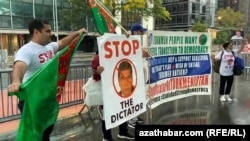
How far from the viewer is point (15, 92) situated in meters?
3.12

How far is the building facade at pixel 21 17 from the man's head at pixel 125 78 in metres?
27.1

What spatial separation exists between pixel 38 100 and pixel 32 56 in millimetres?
561

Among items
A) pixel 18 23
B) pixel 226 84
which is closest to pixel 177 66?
pixel 226 84

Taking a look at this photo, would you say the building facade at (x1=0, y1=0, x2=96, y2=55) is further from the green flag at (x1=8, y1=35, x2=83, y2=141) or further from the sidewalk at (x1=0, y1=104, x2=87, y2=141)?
the green flag at (x1=8, y1=35, x2=83, y2=141)

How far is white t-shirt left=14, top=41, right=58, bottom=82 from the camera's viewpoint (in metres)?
3.50

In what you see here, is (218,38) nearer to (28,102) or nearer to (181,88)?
(181,88)

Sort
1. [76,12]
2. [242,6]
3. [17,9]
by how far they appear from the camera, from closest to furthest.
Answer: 1. [76,12]
2. [17,9]
3. [242,6]

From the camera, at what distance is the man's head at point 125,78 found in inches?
173

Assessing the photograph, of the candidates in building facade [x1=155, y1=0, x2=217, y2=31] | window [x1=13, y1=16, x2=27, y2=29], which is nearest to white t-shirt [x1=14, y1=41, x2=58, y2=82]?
window [x1=13, y1=16, x2=27, y2=29]

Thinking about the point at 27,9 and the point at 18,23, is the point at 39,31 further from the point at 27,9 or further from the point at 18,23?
the point at 27,9

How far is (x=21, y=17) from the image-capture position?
3412 centimetres

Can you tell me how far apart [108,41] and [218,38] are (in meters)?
59.2

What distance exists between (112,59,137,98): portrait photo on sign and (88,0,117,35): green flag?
1.75ft

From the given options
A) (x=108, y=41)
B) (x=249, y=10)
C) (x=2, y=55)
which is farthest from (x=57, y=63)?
(x=249, y=10)
